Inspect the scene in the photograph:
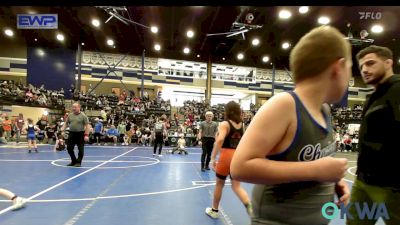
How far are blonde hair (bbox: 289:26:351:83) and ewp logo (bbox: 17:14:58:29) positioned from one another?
11659mm

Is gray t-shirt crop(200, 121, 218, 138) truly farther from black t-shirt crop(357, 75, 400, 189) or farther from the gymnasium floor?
black t-shirt crop(357, 75, 400, 189)

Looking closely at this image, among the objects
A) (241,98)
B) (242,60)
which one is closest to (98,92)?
(242,60)

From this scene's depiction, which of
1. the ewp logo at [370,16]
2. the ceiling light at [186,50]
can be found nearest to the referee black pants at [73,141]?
the ewp logo at [370,16]

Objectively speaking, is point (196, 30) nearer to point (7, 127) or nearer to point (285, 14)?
point (285, 14)

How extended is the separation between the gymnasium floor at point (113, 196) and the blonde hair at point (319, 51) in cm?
359

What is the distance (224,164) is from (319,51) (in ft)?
11.7

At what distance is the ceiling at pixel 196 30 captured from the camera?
17250 millimetres

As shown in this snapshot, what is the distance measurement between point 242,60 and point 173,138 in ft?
58.4

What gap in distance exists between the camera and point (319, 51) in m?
1.16

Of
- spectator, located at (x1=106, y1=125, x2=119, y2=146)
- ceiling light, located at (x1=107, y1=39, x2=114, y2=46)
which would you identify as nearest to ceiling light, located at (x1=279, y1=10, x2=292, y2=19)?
spectator, located at (x1=106, y1=125, x2=119, y2=146)
